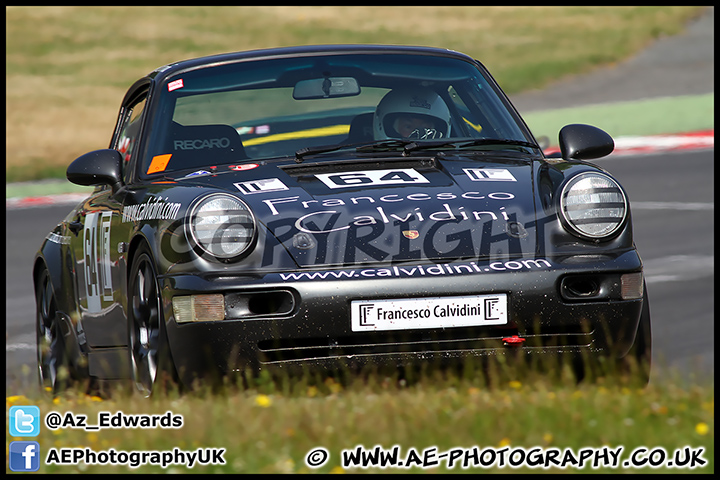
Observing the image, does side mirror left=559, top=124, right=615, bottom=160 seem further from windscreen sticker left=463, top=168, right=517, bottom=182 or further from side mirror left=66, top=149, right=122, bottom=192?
side mirror left=66, top=149, right=122, bottom=192

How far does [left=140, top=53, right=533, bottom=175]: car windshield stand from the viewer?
587cm

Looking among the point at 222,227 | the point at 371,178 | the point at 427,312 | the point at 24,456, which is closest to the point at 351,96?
the point at 371,178

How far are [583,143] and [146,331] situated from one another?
214 centimetres

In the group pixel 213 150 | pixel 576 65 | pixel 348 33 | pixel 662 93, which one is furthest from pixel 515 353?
pixel 348 33

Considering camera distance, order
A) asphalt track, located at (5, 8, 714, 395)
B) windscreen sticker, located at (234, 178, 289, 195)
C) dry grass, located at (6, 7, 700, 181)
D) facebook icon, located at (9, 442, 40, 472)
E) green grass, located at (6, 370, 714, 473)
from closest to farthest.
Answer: green grass, located at (6, 370, 714, 473)
facebook icon, located at (9, 442, 40, 472)
windscreen sticker, located at (234, 178, 289, 195)
asphalt track, located at (5, 8, 714, 395)
dry grass, located at (6, 7, 700, 181)

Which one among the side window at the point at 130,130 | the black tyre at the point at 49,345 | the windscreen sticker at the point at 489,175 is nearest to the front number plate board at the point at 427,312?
the windscreen sticker at the point at 489,175

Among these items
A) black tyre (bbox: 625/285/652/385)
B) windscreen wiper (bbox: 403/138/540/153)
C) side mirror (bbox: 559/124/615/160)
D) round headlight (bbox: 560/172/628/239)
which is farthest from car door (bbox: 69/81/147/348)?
black tyre (bbox: 625/285/652/385)

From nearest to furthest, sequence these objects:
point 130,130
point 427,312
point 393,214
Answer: point 427,312 → point 393,214 → point 130,130

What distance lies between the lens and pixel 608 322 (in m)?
4.82

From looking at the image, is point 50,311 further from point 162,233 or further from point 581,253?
point 581,253

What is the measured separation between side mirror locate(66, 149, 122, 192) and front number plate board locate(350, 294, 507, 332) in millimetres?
1760

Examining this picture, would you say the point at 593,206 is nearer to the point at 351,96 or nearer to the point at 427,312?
the point at 427,312

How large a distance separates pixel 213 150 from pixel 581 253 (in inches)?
71.6

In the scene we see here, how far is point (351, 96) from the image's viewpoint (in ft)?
20.3
